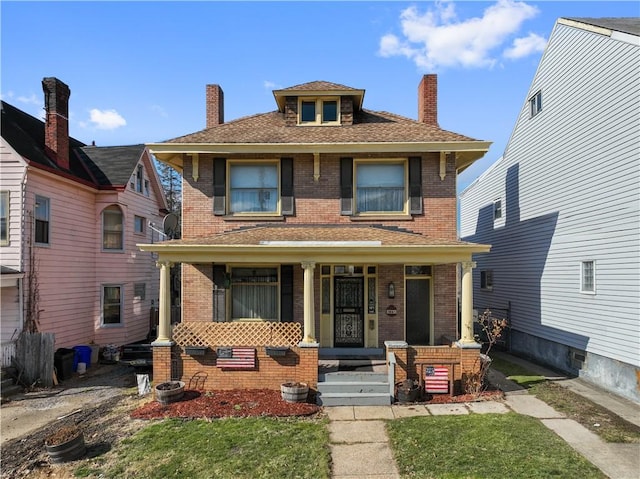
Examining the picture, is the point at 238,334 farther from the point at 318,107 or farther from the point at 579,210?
the point at 579,210

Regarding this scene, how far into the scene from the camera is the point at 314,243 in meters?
9.97

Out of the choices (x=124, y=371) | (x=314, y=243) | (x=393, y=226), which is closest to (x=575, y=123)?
(x=393, y=226)

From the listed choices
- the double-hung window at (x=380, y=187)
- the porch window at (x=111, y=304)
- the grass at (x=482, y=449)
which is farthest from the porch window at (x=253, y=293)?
the porch window at (x=111, y=304)

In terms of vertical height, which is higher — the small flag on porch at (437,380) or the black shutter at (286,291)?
the black shutter at (286,291)

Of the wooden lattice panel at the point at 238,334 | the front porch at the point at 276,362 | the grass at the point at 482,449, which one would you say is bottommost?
the grass at the point at 482,449

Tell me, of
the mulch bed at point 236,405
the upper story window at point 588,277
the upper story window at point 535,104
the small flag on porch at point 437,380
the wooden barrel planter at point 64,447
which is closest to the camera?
the wooden barrel planter at point 64,447

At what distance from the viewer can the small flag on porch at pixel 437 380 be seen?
9492mm

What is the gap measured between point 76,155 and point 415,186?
14.0 m

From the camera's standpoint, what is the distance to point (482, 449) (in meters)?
6.76

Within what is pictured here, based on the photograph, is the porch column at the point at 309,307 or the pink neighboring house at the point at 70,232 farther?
the pink neighboring house at the point at 70,232

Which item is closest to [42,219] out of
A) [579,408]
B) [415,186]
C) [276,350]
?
[276,350]

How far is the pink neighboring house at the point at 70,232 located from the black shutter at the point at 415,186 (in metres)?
11.3

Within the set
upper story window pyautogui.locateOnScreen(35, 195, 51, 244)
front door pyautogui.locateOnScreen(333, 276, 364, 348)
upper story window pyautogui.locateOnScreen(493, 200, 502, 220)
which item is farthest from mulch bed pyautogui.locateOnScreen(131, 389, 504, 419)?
upper story window pyautogui.locateOnScreen(493, 200, 502, 220)

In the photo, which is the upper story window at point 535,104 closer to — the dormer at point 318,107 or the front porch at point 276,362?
the dormer at point 318,107
